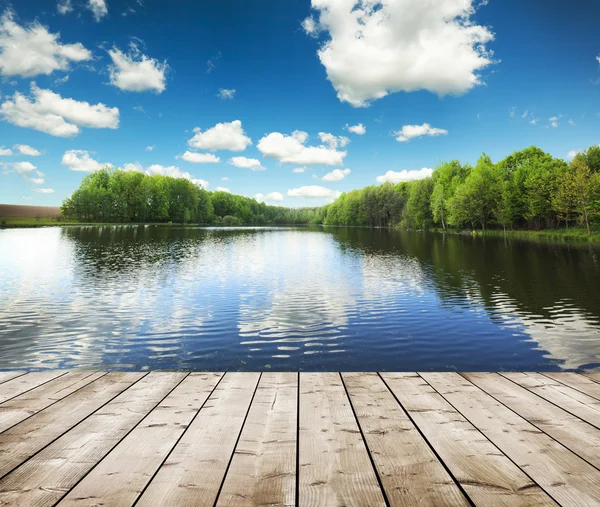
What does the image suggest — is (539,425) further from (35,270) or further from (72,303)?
(35,270)

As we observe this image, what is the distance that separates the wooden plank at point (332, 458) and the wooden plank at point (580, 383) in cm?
268

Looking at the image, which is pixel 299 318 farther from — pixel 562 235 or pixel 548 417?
pixel 562 235

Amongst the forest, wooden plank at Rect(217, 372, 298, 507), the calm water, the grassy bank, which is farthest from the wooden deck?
the forest

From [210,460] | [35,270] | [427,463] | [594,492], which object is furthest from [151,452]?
[35,270]

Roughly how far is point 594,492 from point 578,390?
2295 mm

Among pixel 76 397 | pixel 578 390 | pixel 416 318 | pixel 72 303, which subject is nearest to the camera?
pixel 76 397

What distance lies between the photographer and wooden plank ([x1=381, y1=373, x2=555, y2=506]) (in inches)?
89.1

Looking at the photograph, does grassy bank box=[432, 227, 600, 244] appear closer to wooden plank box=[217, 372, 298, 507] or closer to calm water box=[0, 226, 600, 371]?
calm water box=[0, 226, 600, 371]

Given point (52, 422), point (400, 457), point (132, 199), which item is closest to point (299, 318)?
point (52, 422)

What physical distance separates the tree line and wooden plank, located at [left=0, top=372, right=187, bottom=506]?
2193 inches

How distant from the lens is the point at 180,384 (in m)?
4.32

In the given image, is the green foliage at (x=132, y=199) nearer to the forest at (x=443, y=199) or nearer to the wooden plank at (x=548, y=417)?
the forest at (x=443, y=199)

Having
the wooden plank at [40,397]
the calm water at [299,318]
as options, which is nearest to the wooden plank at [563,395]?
the calm water at [299,318]

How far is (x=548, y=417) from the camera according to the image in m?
3.44
